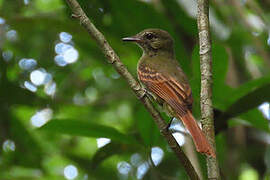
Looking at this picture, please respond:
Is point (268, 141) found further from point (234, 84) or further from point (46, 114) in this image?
point (46, 114)

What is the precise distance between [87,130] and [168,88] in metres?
0.74

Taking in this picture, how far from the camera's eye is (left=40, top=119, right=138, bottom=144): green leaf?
408 centimetres

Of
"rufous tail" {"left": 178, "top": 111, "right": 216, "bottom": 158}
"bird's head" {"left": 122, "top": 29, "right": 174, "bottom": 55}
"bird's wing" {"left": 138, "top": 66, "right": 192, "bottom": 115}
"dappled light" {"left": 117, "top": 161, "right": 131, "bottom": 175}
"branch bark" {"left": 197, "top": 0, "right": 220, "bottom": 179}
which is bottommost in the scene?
"dappled light" {"left": 117, "top": 161, "right": 131, "bottom": 175}

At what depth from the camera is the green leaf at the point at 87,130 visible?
4078 mm

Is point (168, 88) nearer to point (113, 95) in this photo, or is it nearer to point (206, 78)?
point (206, 78)

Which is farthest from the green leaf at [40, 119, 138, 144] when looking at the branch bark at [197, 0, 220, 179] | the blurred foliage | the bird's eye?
the bird's eye

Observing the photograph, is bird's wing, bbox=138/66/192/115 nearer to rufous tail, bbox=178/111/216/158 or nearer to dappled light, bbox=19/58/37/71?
Result: rufous tail, bbox=178/111/216/158

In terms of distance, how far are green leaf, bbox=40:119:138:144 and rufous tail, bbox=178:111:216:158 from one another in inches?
21.5

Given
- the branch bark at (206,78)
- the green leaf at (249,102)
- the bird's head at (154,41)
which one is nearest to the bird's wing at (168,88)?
the green leaf at (249,102)

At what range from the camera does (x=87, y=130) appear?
417 cm

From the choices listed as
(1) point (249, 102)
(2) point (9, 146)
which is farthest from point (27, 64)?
(1) point (249, 102)

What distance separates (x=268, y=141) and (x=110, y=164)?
1.92 m

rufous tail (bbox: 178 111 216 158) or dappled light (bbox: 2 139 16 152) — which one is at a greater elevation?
rufous tail (bbox: 178 111 216 158)

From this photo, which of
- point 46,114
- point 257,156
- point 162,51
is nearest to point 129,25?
point 162,51
